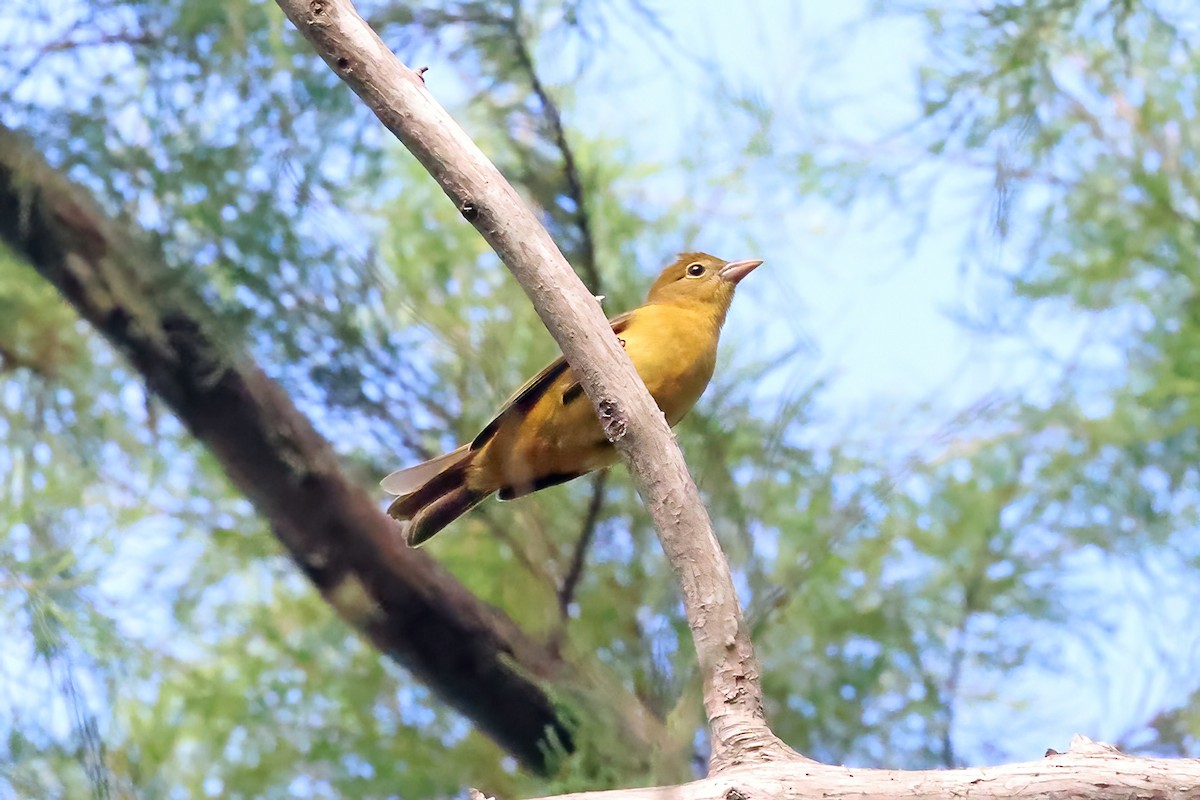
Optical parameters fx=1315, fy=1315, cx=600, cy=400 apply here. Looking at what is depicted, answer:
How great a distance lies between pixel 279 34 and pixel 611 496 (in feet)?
3.97

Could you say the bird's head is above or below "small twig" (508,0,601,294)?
below

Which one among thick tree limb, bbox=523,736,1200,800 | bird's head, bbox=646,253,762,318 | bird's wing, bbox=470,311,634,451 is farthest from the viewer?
bird's head, bbox=646,253,762,318

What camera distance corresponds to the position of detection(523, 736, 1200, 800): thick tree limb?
129cm

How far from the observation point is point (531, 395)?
2.20 m

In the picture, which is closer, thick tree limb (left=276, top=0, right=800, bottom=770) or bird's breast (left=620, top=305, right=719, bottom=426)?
thick tree limb (left=276, top=0, right=800, bottom=770)

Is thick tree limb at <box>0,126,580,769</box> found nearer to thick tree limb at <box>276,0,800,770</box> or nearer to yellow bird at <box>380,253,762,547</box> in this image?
yellow bird at <box>380,253,762,547</box>

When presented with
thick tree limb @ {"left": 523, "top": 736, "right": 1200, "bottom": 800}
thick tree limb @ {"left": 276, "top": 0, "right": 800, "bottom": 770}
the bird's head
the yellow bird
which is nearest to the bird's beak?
the bird's head

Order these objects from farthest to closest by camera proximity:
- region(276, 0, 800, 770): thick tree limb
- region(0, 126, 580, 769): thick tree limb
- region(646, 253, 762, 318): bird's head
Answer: region(0, 126, 580, 769): thick tree limb
region(646, 253, 762, 318): bird's head
region(276, 0, 800, 770): thick tree limb

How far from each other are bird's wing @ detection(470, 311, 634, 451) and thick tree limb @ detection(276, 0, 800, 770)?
61 centimetres

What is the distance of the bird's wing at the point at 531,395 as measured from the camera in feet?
7.02

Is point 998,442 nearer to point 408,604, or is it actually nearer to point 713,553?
point 408,604

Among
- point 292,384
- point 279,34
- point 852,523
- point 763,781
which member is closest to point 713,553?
point 763,781

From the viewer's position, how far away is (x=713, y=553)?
4.96 feet

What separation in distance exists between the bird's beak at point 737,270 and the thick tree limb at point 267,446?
0.80m
